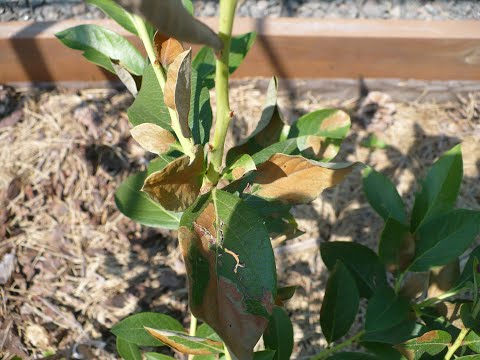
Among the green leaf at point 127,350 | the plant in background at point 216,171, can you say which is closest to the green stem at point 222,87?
the plant in background at point 216,171

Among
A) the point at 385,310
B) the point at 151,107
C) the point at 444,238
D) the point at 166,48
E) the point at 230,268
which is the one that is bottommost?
the point at 385,310

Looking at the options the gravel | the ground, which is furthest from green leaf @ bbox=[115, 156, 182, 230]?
the gravel

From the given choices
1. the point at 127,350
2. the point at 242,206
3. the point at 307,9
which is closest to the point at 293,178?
the point at 242,206

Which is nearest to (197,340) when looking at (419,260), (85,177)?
(419,260)

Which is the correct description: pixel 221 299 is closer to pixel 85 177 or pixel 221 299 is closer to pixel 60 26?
pixel 85 177

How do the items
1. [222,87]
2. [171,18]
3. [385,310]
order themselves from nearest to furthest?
1. [171,18]
2. [222,87]
3. [385,310]

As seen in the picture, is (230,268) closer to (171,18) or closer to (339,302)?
(171,18)

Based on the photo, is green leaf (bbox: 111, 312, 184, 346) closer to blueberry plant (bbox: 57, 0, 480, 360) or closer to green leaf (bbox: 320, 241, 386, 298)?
blueberry plant (bbox: 57, 0, 480, 360)
